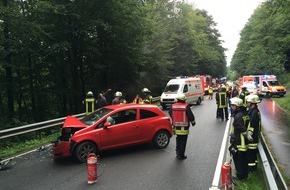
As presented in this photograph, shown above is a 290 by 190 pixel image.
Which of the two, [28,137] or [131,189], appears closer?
[131,189]

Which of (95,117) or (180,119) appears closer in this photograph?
(180,119)

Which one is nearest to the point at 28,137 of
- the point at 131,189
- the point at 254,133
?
the point at 131,189

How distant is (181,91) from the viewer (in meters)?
23.7

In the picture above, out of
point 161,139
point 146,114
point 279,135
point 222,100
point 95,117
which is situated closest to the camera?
point 95,117

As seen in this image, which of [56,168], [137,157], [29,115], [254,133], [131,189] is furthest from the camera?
[29,115]

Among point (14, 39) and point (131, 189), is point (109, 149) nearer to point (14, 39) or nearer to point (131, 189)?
point (131, 189)

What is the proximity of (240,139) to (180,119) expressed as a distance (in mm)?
2308

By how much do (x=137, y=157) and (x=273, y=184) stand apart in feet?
16.7

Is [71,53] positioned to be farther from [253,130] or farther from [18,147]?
[253,130]

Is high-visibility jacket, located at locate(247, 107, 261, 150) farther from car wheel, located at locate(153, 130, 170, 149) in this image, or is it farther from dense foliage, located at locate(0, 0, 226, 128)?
dense foliage, located at locate(0, 0, 226, 128)

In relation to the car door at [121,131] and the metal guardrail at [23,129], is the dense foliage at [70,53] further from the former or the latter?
the car door at [121,131]

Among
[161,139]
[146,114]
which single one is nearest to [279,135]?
[161,139]

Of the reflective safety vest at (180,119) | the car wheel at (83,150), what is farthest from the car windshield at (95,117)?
the reflective safety vest at (180,119)

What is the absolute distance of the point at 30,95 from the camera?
23672mm
